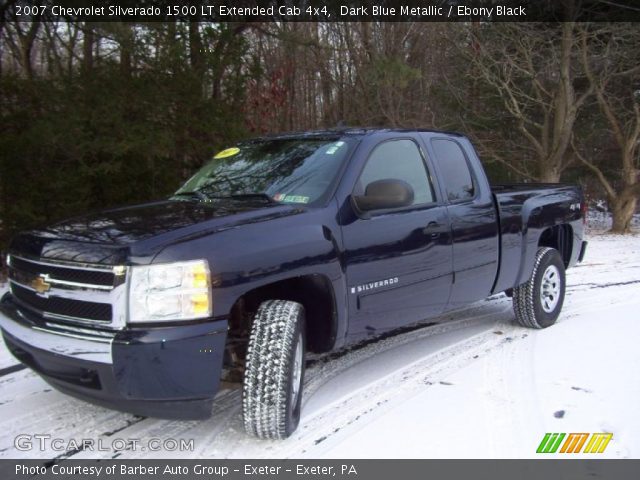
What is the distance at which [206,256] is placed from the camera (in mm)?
2756

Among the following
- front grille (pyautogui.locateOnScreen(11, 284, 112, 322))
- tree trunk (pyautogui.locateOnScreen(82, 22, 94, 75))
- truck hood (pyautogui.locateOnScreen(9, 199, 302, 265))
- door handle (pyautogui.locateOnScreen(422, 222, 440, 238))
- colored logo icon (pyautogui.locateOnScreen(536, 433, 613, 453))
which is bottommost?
colored logo icon (pyautogui.locateOnScreen(536, 433, 613, 453))

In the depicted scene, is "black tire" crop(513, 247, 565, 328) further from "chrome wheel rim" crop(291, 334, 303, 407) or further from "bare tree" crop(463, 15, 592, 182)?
"bare tree" crop(463, 15, 592, 182)

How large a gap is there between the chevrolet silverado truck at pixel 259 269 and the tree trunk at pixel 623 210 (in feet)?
36.7

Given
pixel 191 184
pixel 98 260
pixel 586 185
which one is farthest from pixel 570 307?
pixel 586 185

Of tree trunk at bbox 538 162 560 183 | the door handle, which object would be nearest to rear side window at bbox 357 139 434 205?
the door handle

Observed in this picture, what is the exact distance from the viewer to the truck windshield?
3.65 metres

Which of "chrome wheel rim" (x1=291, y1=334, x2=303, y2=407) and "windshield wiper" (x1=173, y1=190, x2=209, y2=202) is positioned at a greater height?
"windshield wiper" (x1=173, y1=190, x2=209, y2=202)

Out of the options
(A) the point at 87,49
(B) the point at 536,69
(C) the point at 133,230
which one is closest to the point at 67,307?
(C) the point at 133,230

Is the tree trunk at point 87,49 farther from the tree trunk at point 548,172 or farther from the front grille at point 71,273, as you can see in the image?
the tree trunk at point 548,172

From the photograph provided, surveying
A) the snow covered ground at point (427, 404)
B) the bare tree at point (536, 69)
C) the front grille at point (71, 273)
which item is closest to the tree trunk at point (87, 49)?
the snow covered ground at point (427, 404)

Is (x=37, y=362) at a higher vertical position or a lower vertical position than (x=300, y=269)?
lower

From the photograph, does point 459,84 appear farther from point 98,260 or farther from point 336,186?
point 98,260

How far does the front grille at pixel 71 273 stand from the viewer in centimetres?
273
